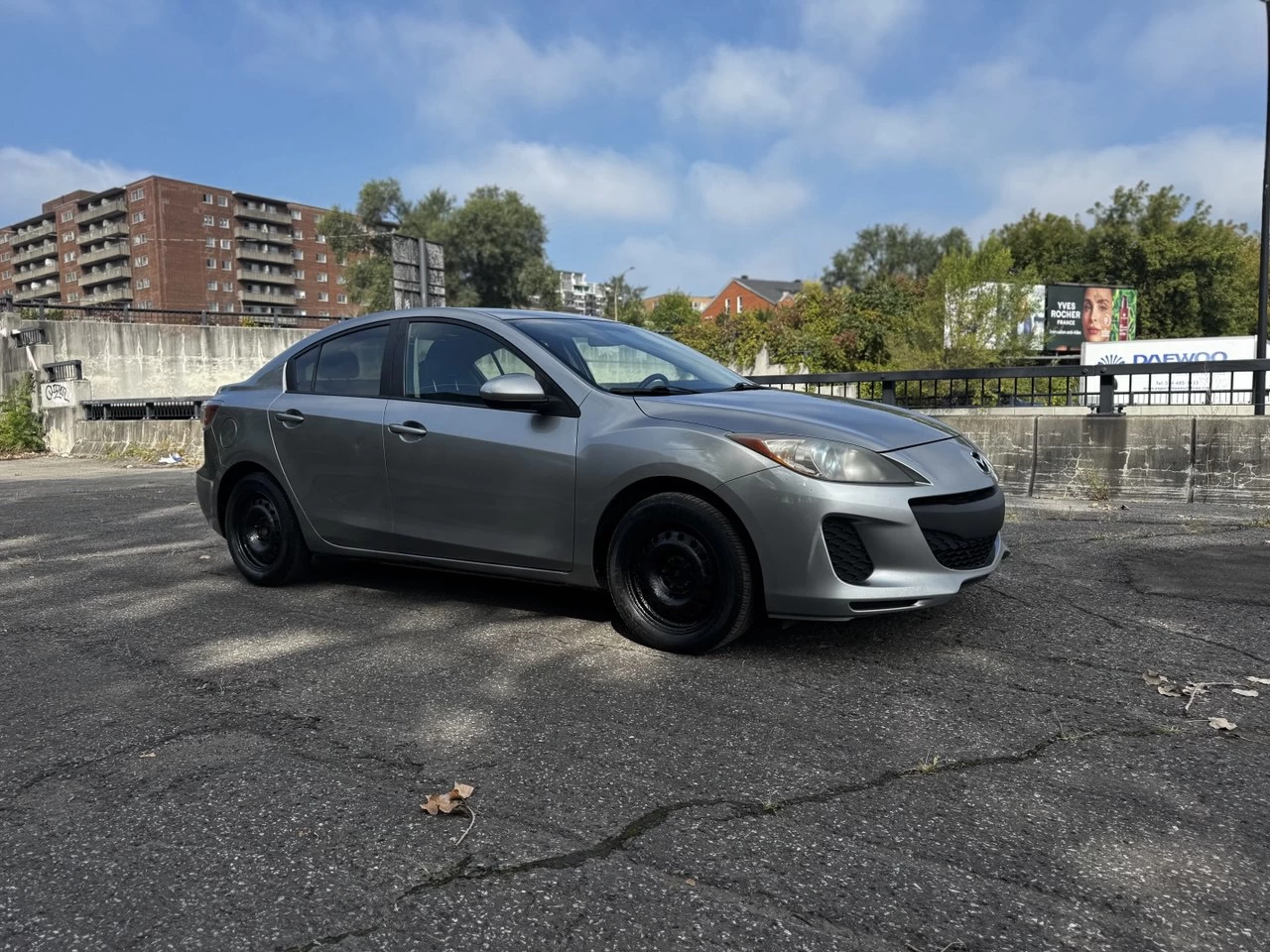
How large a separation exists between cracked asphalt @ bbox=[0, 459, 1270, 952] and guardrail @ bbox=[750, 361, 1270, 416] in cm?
465

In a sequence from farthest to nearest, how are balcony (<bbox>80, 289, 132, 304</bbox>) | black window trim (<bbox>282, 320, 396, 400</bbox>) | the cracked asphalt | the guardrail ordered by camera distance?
balcony (<bbox>80, 289, 132, 304</bbox>), the guardrail, black window trim (<bbox>282, 320, 396, 400</bbox>), the cracked asphalt

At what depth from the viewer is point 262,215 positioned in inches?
4240

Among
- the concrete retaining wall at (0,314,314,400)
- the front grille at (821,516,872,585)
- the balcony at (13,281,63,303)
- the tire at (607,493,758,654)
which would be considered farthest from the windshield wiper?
the balcony at (13,281,63,303)

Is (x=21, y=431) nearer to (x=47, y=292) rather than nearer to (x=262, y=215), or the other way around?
(x=262, y=215)

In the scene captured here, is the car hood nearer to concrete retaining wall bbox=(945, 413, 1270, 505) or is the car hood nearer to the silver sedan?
the silver sedan

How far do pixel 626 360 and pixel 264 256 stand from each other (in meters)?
115

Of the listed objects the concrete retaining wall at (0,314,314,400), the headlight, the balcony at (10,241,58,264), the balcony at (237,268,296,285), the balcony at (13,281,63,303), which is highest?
the balcony at (10,241,58,264)

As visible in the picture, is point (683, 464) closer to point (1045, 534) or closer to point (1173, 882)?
point (1173, 882)

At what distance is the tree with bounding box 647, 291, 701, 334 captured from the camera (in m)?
85.6

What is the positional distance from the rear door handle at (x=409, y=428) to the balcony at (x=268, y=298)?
112 metres

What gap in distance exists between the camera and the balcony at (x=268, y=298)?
107438 millimetres

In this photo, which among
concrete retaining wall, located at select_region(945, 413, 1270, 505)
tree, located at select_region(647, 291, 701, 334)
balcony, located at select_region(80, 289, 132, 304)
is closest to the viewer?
concrete retaining wall, located at select_region(945, 413, 1270, 505)

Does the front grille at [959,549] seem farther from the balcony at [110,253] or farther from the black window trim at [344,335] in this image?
the balcony at [110,253]

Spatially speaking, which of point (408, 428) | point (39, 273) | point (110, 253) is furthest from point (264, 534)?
point (39, 273)
